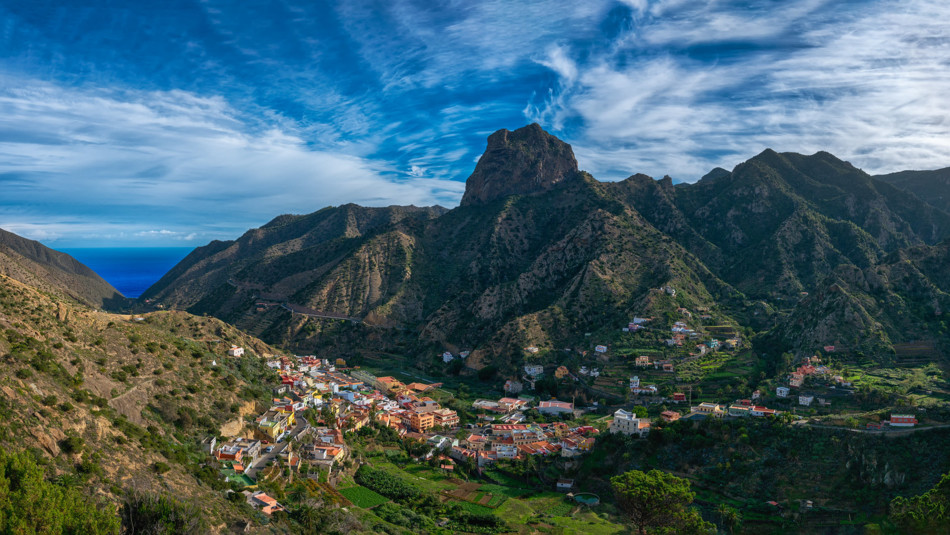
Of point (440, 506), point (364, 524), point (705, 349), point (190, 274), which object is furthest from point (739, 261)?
point (190, 274)

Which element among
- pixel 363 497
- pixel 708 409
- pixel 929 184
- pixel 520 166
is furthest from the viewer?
pixel 929 184

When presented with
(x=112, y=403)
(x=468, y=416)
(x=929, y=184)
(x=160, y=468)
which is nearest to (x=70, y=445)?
(x=160, y=468)

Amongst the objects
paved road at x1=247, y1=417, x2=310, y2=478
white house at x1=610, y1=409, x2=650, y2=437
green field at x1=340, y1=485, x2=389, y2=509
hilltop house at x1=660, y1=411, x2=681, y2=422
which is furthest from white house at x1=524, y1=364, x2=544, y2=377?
green field at x1=340, y1=485, x2=389, y2=509

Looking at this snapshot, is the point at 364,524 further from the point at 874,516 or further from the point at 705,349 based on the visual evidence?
the point at 705,349

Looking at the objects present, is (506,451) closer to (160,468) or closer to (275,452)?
(275,452)

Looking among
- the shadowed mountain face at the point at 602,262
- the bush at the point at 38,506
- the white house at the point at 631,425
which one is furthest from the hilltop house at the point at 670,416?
the bush at the point at 38,506

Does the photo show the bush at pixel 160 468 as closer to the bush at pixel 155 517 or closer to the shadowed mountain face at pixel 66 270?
the bush at pixel 155 517

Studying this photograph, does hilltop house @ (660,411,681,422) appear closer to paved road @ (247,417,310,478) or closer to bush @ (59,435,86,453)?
paved road @ (247,417,310,478)
